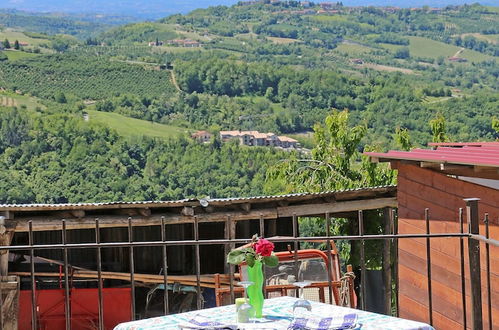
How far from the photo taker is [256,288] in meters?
3.82

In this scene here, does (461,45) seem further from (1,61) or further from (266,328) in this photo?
(266,328)

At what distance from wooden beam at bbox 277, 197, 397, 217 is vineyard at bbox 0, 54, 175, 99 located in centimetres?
9487

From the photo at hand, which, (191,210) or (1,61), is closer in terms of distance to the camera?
(191,210)

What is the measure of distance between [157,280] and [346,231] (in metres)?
4.64

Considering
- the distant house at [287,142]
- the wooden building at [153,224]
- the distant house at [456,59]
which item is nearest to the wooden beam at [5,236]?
the wooden building at [153,224]

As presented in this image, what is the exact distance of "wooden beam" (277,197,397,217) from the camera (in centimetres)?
1030

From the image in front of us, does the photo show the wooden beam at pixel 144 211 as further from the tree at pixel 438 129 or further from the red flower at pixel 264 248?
the tree at pixel 438 129

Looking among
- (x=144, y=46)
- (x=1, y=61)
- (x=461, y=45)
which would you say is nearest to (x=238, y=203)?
(x=1, y=61)

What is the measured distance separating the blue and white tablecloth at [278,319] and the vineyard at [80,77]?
10109 centimetres

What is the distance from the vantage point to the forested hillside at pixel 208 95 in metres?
65.6

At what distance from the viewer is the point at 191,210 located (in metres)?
9.65

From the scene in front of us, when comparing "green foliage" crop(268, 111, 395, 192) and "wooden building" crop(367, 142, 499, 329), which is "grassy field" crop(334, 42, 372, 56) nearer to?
"green foliage" crop(268, 111, 395, 192)

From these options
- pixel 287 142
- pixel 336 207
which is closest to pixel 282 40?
pixel 287 142

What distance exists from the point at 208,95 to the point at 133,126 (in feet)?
95.5
